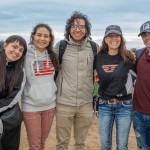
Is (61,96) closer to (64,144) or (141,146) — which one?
(64,144)

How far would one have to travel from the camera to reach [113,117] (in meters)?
5.25

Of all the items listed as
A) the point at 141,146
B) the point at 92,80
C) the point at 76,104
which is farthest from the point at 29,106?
the point at 141,146

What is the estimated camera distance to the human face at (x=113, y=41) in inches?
201

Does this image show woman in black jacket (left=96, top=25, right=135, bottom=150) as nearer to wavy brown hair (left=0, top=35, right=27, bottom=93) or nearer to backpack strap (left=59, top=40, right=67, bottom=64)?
backpack strap (left=59, top=40, right=67, bottom=64)

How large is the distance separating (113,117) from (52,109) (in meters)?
0.91

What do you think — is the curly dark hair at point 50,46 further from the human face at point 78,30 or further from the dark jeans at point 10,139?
the dark jeans at point 10,139

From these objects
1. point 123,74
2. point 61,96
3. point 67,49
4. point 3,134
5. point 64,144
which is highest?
point 67,49

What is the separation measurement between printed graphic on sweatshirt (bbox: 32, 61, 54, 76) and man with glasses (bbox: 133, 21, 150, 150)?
1270 mm

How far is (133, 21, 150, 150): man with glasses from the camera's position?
4.92 metres

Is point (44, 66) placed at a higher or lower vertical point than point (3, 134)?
higher

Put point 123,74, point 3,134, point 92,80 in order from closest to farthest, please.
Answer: point 3,134 < point 123,74 < point 92,80

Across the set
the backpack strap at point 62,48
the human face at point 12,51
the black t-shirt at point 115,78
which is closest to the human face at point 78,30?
the backpack strap at point 62,48

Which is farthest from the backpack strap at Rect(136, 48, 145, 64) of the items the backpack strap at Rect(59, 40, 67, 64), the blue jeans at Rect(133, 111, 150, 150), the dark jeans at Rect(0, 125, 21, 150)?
the dark jeans at Rect(0, 125, 21, 150)

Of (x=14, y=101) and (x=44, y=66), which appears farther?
(x=44, y=66)
